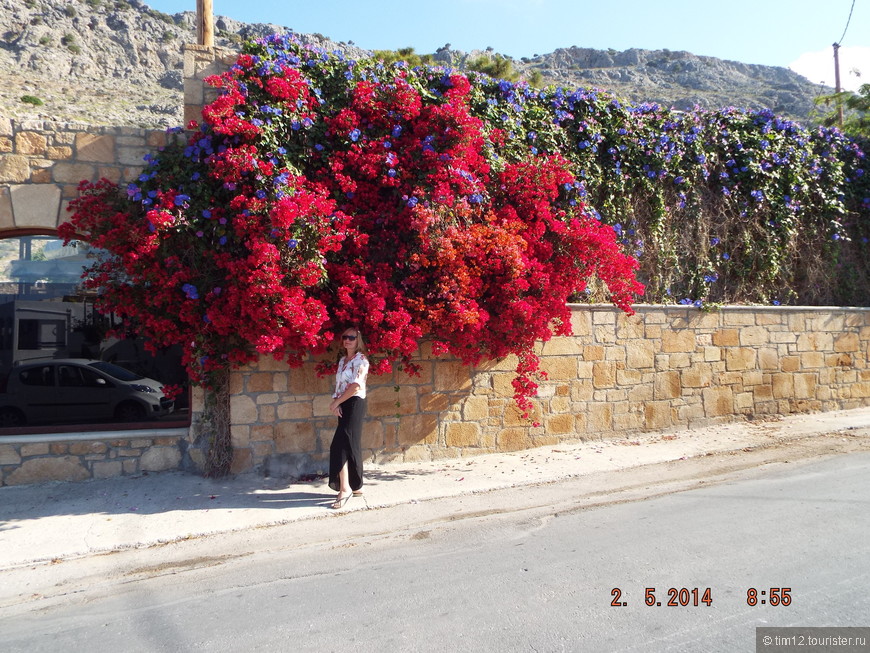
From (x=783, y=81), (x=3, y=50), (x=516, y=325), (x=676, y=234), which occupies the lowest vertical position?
(x=516, y=325)

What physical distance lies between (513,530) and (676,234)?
627cm

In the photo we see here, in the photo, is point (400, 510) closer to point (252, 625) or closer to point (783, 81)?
point (252, 625)

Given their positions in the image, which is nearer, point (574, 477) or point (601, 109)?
point (574, 477)

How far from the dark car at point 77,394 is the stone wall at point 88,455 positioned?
0.34 metres

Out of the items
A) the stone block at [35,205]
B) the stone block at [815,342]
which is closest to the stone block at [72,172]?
the stone block at [35,205]

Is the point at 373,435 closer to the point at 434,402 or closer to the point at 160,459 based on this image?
the point at 434,402

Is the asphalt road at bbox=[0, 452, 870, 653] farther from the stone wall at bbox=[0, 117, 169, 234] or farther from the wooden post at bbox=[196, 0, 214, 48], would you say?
the wooden post at bbox=[196, 0, 214, 48]

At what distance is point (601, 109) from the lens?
8.61 m

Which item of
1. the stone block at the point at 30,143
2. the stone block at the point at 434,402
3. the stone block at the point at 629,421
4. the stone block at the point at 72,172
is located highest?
the stone block at the point at 30,143

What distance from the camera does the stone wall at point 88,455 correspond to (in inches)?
240

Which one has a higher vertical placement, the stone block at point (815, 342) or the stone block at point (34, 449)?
the stone block at point (815, 342)

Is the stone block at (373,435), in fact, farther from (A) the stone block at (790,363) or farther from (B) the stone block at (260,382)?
(A) the stone block at (790,363)

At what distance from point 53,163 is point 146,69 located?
134 ft

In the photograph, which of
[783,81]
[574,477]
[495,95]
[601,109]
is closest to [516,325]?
[574,477]
